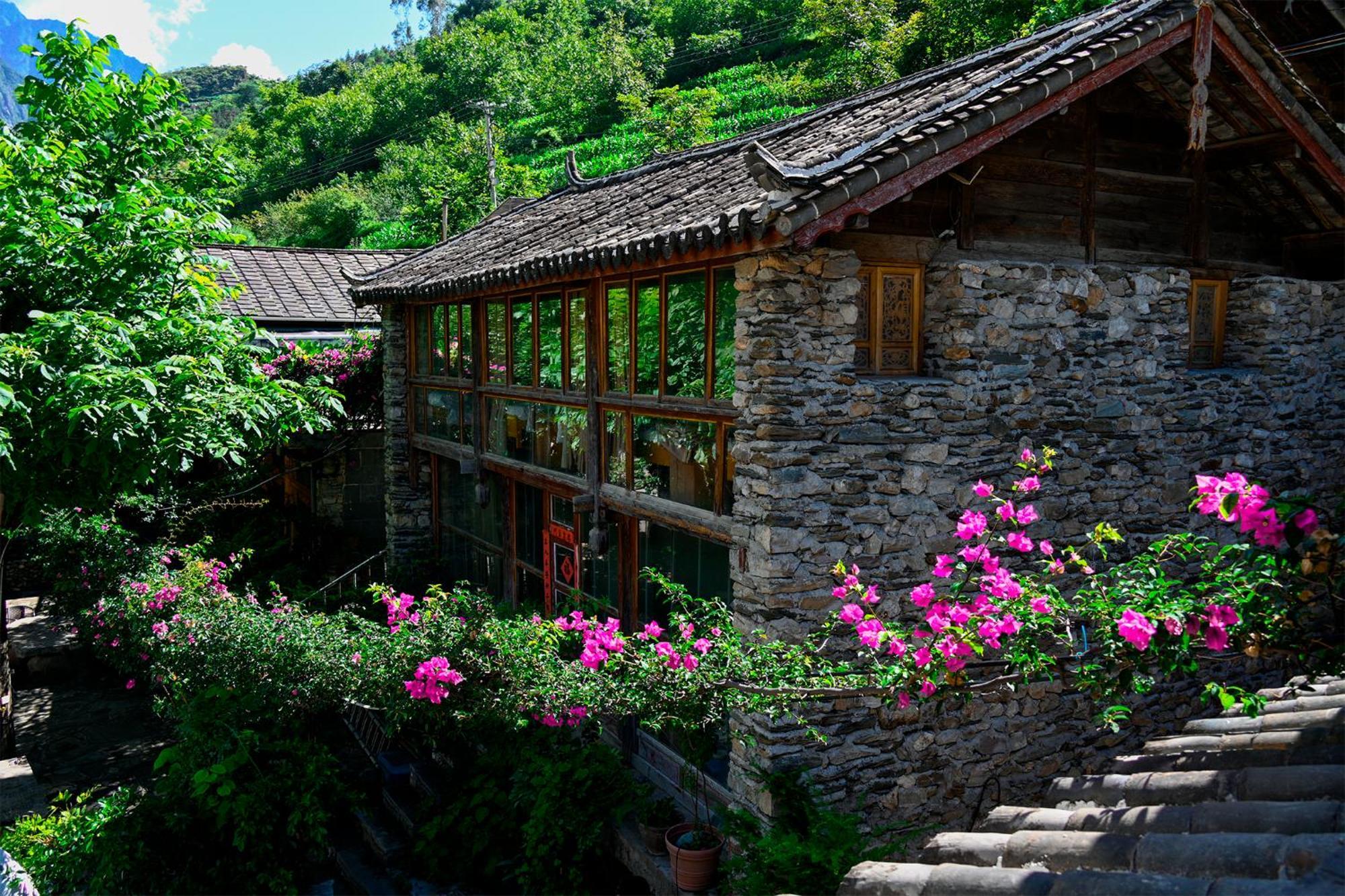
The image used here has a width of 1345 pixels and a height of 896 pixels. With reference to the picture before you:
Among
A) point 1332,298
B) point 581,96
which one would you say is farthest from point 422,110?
point 1332,298

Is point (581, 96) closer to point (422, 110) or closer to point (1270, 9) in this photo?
point (422, 110)

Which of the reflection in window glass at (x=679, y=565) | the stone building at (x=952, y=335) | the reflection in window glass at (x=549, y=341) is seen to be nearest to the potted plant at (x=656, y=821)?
the stone building at (x=952, y=335)

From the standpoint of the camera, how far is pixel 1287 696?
149 inches

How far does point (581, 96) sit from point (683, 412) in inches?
1715

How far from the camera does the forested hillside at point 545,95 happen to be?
3173cm

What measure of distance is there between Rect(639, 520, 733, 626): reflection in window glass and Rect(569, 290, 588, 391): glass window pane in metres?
A: 1.59

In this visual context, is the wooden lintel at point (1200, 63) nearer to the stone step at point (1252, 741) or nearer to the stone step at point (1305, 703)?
the stone step at point (1305, 703)

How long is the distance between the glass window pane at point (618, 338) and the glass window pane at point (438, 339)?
14.6ft

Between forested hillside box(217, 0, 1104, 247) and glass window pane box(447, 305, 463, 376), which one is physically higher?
forested hillside box(217, 0, 1104, 247)

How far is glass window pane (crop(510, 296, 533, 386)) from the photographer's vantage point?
33.8 feet

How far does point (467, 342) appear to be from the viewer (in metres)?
11.9

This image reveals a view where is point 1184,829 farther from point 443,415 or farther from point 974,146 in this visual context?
point 443,415

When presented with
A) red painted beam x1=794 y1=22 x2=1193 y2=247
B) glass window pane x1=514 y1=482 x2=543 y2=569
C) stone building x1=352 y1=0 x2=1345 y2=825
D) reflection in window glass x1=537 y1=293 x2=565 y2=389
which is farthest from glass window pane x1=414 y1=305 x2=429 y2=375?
red painted beam x1=794 y1=22 x2=1193 y2=247

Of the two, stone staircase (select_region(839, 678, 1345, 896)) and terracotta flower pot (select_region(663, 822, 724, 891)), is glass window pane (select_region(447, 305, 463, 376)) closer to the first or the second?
terracotta flower pot (select_region(663, 822, 724, 891))
